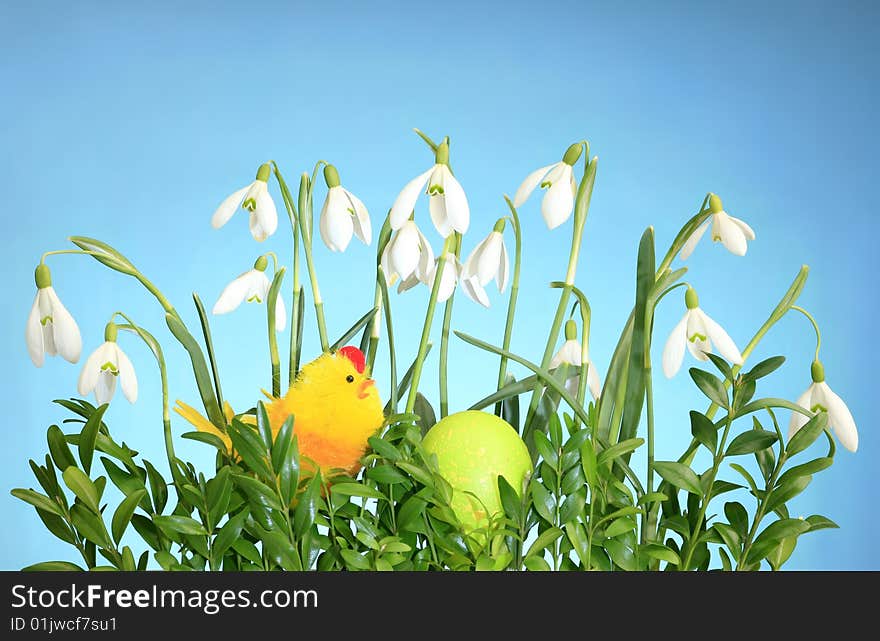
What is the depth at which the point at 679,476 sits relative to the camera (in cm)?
51

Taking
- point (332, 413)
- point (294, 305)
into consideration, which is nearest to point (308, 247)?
point (294, 305)

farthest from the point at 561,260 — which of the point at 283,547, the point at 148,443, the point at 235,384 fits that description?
the point at 283,547

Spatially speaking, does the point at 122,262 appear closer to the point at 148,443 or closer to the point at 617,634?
the point at 617,634

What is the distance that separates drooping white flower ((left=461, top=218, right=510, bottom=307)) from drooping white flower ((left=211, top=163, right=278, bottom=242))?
5.5 inches

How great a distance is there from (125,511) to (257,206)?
0.22m

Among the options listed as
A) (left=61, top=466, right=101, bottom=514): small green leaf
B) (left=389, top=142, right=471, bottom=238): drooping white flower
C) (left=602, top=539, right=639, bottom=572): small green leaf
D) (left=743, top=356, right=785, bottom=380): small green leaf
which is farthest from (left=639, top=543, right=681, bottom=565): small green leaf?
(left=61, top=466, right=101, bottom=514): small green leaf

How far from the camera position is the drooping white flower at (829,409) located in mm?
548

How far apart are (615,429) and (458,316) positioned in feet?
2.94

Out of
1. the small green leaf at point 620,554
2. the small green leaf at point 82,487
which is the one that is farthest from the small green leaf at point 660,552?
the small green leaf at point 82,487

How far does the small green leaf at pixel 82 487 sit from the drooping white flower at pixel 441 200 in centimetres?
23

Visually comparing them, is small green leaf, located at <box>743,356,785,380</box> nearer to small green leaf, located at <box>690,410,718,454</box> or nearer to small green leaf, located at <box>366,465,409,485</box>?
small green leaf, located at <box>690,410,718,454</box>

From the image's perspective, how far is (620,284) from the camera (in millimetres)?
1497

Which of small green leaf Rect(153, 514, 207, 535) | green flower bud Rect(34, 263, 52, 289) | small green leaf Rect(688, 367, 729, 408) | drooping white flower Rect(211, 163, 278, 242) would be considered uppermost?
drooping white flower Rect(211, 163, 278, 242)

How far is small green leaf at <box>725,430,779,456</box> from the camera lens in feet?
1.64
